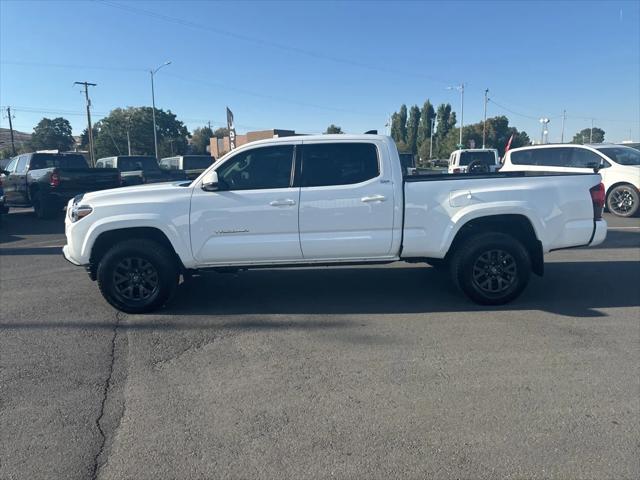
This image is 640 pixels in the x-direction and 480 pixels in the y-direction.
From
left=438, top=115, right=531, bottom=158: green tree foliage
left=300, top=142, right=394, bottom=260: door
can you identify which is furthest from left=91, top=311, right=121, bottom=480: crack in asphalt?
left=438, top=115, right=531, bottom=158: green tree foliage

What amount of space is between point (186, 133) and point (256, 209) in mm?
87467

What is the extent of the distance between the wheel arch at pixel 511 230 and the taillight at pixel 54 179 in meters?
11.5

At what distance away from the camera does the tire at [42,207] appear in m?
13.4

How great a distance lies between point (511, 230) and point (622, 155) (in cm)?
977

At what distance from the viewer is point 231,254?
17.3 feet

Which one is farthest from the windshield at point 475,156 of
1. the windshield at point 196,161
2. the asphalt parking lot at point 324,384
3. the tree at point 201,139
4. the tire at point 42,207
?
the tree at point 201,139

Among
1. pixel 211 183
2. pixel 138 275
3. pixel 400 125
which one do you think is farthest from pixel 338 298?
pixel 400 125

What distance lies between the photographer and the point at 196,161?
23.0 metres

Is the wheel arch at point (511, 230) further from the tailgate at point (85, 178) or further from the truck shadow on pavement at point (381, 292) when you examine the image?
the tailgate at point (85, 178)

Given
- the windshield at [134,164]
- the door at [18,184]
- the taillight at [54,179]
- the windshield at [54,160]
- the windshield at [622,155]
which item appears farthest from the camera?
the windshield at [134,164]

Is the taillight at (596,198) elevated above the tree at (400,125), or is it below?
below

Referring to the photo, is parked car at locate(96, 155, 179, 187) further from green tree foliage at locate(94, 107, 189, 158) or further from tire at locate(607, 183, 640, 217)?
green tree foliage at locate(94, 107, 189, 158)

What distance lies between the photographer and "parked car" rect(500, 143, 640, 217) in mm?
12406

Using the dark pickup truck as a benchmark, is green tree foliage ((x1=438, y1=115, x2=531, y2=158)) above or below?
above
